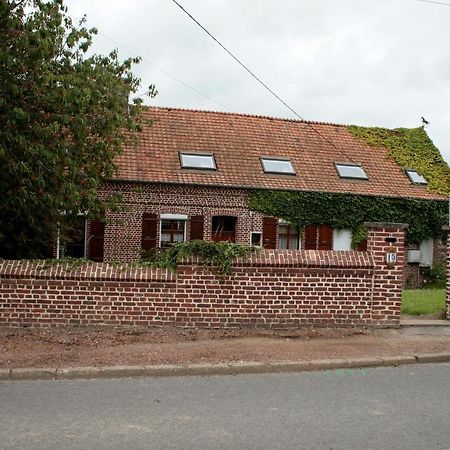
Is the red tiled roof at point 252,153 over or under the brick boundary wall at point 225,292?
over

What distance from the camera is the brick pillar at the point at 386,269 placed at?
387 inches

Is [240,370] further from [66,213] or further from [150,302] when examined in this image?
[66,213]

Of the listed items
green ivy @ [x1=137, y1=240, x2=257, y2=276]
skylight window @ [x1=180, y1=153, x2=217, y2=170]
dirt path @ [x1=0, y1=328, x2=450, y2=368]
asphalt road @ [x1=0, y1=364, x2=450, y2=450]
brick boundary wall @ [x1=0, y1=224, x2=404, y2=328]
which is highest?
skylight window @ [x1=180, y1=153, x2=217, y2=170]

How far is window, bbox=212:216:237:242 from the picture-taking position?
22.7 m

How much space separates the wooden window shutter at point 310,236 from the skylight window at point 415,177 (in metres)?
5.75

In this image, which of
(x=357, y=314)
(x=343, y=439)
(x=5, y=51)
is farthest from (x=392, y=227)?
(x=5, y=51)

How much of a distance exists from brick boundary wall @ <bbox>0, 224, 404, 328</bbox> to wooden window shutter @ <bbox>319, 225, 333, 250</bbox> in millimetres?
13551

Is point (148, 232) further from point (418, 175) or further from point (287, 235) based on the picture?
point (418, 175)

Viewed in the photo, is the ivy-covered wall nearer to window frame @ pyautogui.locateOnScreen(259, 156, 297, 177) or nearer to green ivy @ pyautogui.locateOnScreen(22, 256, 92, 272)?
window frame @ pyautogui.locateOnScreen(259, 156, 297, 177)

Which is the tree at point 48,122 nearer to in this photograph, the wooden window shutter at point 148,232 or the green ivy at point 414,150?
the wooden window shutter at point 148,232

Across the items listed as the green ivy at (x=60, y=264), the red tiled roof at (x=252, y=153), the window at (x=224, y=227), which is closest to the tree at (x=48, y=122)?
the green ivy at (x=60, y=264)

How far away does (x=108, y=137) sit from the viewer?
609 inches

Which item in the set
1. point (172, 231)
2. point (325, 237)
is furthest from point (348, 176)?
point (172, 231)

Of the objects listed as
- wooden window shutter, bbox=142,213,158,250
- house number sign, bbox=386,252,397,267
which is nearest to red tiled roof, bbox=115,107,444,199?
wooden window shutter, bbox=142,213,158,250
